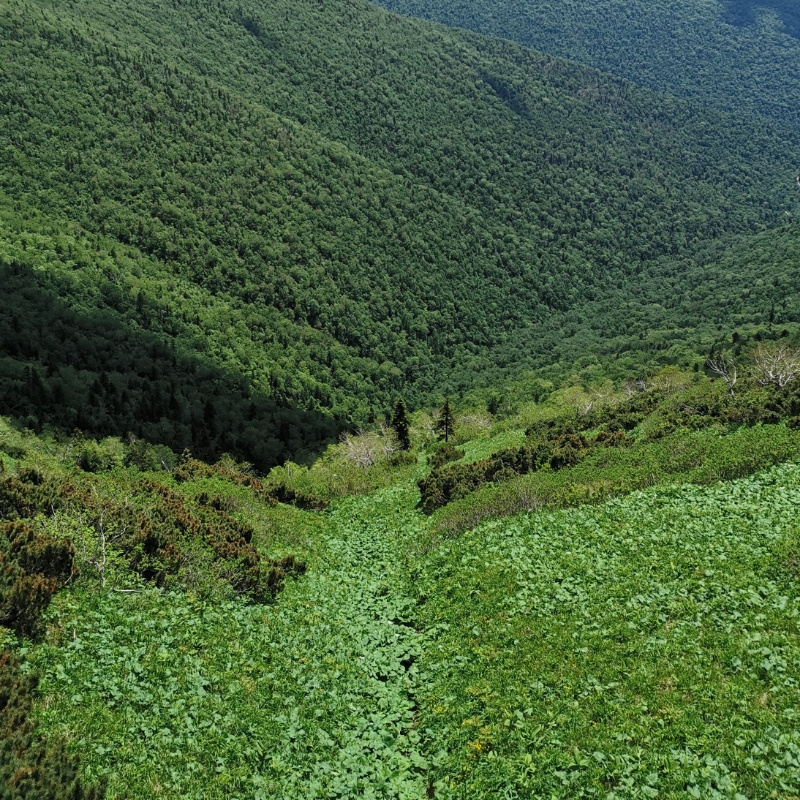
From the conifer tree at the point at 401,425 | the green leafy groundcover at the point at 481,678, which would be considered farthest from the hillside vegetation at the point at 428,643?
the conifer tree at the point at 401,425

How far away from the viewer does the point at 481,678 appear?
497 inches

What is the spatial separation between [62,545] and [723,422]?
26723 mm

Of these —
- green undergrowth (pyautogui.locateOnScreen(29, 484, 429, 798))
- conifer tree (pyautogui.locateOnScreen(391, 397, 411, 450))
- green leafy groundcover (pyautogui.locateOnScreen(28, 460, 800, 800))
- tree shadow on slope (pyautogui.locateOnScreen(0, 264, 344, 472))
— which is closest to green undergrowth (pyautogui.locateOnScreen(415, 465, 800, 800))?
green leafy groundcover (pyautogui.locateOnScreen(28, 460, 800, 800))

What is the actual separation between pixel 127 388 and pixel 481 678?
4659 inches

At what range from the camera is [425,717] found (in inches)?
476

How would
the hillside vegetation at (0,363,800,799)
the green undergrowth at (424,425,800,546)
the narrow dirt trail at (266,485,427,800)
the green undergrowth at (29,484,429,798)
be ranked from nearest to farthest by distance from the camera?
the hillside vegetation at (0,363,800,799), the green undergrowth at (29,484,429,798), the narrow dirt trail at (266,485,427,800), the green undergrowth at (424,425,800,546)

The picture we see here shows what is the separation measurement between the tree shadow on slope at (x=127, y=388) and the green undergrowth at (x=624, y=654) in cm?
7554

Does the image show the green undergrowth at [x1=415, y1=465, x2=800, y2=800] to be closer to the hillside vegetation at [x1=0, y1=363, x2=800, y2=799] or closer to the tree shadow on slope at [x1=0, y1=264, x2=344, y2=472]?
the hillside vegetation at [x1=0, y1=363, x2=800, y2=799]

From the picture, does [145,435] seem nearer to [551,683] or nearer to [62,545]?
[62,545]

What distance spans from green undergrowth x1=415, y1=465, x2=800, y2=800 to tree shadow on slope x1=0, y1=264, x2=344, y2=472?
75.5 m

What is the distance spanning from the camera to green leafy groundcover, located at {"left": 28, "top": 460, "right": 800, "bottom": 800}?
971 cm

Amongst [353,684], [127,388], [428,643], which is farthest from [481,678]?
[127,388]

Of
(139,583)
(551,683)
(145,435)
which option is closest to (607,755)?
(551,683)

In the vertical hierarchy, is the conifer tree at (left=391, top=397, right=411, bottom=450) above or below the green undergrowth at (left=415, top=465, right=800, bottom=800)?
below
